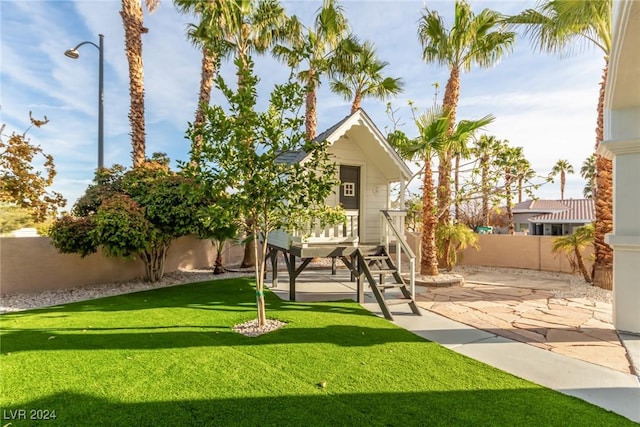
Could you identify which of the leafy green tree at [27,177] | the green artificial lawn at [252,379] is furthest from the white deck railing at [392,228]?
the leafy green tree at [27,177]

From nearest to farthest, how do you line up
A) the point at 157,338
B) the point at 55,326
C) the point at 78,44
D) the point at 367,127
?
the point at 157,338 < the point at 55,326 < the point at 367,127 < the point at 78,44

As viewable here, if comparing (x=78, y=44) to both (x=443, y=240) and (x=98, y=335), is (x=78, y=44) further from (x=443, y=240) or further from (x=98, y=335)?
(x=443, y=240)

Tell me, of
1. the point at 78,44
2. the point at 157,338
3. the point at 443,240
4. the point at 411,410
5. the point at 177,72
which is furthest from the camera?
the point at 177,72

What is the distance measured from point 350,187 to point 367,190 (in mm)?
496

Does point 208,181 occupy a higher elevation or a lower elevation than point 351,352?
higher

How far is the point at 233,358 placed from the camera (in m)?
4.07

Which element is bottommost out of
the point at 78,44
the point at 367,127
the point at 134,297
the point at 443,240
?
the point at 134,297

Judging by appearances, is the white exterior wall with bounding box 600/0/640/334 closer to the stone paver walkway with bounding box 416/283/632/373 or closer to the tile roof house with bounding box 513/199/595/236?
the stone paver walkway with bounding box 416/283/632/373

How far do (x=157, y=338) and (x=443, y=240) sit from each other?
9411 millimetres

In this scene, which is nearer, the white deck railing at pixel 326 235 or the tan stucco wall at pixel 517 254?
the white deck railing at pixel 326 235

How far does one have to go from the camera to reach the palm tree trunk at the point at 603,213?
7.96 metres

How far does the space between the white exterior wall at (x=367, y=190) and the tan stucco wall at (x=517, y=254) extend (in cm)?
551

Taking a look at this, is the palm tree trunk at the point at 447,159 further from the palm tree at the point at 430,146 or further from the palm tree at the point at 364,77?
the palm tree at the point at 364,77

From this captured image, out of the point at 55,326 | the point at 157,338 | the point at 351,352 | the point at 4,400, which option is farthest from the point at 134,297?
the point at 351,352
